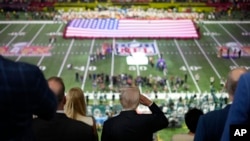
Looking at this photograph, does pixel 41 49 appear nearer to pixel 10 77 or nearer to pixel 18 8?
pixel 18 8

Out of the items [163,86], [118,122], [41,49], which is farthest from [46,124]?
[41,49]

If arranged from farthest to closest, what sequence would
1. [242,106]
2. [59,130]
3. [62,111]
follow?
→ 1. [62,111]
2. [59,130]
3. [242,106]

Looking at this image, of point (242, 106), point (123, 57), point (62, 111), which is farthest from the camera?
point (123, 57)

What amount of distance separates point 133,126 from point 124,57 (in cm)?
2542

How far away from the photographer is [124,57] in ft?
98.1

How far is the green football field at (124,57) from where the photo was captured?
26281 mm

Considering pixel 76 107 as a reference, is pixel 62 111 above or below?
above

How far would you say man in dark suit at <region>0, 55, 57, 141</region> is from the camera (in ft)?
9.30

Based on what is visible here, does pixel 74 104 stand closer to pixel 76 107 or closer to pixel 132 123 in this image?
pixel 76 107

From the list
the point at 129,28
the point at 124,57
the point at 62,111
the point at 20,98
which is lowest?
the point at 129,28

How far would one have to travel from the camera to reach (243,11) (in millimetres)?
42938

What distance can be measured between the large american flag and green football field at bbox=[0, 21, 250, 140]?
78 cm

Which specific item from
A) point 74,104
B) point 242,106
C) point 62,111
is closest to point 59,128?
point 62,111

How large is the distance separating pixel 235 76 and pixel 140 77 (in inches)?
829
